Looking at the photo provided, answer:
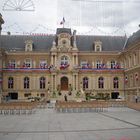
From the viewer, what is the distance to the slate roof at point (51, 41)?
5869cm

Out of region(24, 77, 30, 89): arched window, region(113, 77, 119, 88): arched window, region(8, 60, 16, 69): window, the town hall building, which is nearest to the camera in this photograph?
the town hall building

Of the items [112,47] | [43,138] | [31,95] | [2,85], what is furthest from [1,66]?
[43,138]

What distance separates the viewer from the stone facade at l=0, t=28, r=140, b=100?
183 ft

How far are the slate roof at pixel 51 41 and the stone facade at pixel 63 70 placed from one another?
1.05 metres

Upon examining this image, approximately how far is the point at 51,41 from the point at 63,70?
7.13m

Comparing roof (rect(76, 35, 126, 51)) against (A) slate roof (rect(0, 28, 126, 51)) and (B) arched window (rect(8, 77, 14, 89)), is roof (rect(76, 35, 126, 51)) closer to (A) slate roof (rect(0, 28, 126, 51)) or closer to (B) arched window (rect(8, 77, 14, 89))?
(A) slate roof (rect(0, 28, 126, 51))

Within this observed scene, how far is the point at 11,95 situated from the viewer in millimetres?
55938

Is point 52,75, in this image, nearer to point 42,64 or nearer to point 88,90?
point 42,64

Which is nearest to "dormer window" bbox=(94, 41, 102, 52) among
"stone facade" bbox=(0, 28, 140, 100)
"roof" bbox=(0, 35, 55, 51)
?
"stone facade" bbox=(0, 28, 140, 100)

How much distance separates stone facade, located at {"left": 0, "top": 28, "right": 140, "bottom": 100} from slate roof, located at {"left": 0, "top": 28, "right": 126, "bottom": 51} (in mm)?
1047

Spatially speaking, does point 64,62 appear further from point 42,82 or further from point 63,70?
point 42,82

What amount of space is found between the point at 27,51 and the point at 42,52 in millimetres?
2858

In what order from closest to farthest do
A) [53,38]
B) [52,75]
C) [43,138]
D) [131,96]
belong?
[43,138], [131,96], [52,75], [53,38]

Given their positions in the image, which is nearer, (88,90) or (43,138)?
(43,138)
